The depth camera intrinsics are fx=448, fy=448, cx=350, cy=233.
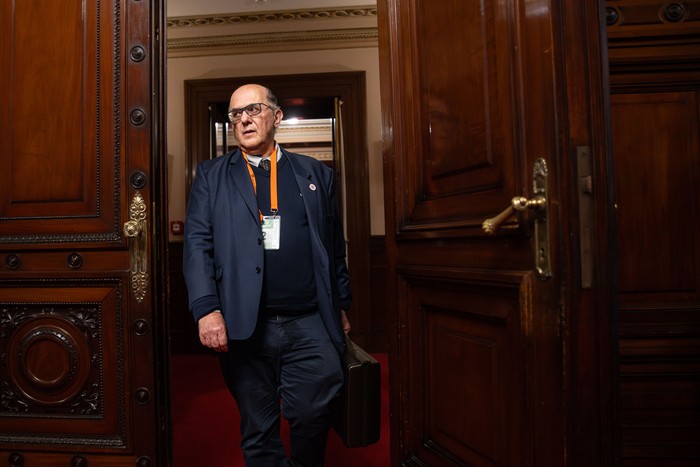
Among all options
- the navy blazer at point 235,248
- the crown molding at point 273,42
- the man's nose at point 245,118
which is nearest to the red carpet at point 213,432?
the navy blazer at point 235,248

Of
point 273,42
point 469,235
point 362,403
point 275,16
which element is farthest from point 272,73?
point 469,235

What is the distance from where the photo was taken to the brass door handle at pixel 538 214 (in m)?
0.81

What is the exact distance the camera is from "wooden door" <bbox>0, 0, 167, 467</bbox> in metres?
1.58

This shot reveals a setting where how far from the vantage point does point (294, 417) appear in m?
1.69

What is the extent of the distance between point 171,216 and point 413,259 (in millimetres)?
3711

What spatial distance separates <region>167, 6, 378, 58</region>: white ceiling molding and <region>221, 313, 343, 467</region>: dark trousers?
3.36 m

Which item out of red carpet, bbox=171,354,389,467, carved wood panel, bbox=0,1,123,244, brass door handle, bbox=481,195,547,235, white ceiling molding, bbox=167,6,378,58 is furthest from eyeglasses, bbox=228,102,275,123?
white ceiling molding, bbox=167,6,378,58

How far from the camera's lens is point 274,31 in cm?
430

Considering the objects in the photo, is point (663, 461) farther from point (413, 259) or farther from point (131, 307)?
point (131, 307)

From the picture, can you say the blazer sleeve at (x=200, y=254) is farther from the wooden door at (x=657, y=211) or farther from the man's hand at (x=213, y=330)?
the wooden door at (x=657, y=211)

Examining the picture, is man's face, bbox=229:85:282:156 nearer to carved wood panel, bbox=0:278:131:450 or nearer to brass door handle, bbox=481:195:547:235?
carved wood panel, bbox=0:278:131:450

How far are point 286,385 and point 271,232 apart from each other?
23.4 inches

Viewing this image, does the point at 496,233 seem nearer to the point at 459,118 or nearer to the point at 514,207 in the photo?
the point at 514,207

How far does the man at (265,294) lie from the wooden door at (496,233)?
46 cm
